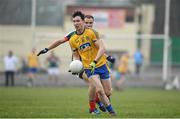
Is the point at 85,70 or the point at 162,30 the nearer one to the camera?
the point at 85,70

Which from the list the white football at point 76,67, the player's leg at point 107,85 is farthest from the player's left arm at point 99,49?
the player's leg at point 107,85

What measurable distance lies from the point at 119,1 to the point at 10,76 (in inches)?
418

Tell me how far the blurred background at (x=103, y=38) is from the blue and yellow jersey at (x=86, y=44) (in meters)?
22.8

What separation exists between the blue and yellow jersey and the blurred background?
74.9ft

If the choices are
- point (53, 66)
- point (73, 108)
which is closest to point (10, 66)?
point (53, 66)

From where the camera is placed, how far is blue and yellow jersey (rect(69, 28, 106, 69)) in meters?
14.7

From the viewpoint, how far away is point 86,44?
14.7 meters

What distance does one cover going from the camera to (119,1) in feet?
149

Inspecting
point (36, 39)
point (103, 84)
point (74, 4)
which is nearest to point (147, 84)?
point (36, 39)

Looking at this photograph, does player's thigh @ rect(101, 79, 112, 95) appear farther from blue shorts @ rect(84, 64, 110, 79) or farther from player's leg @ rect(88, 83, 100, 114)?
player's leg @ rect(88, 83, 100, 114)

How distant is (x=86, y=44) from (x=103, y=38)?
25.0 m

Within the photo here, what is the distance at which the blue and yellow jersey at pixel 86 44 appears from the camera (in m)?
14.7

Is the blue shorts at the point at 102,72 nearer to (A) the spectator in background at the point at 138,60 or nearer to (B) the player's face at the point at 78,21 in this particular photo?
(B) the player's face at the point at 78,21

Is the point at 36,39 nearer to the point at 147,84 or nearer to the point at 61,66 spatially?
the point at 61,66
